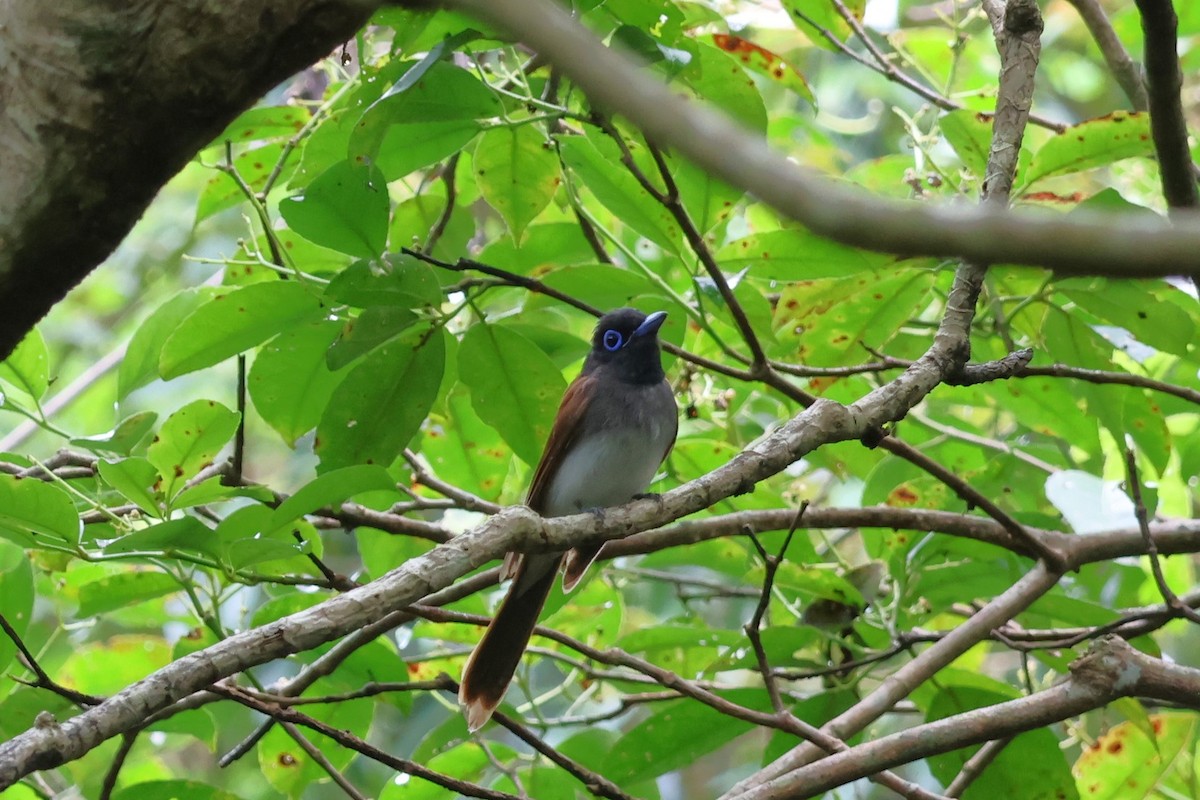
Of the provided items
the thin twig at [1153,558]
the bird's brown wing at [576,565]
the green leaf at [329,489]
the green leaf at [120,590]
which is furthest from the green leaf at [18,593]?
the thin twig at [1153,558]

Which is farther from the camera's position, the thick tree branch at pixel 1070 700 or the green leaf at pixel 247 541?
the thick tree branch at pixel 1070 700

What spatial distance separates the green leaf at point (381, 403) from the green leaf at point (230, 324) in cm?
22

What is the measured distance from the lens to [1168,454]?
333 centimetres

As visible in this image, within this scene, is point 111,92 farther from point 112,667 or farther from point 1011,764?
point 1011,764

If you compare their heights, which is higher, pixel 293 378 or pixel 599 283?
pixel 599 283

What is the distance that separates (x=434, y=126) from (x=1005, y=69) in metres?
1.35

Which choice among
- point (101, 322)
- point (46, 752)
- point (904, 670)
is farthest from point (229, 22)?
point (101, 322)

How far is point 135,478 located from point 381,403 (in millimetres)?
635

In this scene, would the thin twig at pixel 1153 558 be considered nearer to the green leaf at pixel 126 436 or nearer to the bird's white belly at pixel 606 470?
the bird's white belly at pixel 606 470

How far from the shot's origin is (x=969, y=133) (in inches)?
118

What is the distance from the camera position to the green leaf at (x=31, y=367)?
9.10 ft

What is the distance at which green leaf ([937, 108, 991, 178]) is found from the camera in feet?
9.77

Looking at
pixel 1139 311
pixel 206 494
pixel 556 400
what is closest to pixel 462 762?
pixel 556 400

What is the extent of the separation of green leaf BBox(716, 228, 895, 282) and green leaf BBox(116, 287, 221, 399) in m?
1.36
